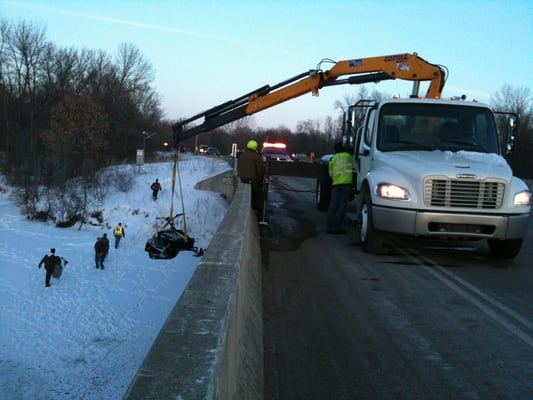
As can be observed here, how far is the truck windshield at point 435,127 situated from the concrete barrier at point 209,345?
4.55 metres

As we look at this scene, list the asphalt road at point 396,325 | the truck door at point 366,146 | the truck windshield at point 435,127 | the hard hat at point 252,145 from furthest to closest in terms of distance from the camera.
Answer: the hard hat at point 252,145 → the truck door at point 366,146 → the truck windshield at point 435,127 → the asphalt road at point 396,325

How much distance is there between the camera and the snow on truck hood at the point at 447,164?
6859 millimetres

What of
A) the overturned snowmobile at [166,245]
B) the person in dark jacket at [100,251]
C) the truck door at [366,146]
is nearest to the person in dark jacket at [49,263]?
the person in dark jacket at [100,251]

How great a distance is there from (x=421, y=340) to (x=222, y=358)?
265 centimetres

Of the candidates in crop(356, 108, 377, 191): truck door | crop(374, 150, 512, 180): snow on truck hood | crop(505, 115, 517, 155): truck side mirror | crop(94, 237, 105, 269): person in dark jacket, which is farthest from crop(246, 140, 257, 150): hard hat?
crop(94, 237, 105, 269): person in dark jacket

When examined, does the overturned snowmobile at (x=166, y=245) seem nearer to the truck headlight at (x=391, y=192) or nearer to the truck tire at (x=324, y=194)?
the truck tire at (x=324, y=194)

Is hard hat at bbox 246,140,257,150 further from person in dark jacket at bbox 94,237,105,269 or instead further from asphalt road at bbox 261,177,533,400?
person in dark jacket at bbox 94,237,105,269

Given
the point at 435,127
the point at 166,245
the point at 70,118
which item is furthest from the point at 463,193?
the point at 70,118

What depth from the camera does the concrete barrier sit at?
196 centimetres

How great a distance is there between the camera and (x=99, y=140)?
5184 centimetres

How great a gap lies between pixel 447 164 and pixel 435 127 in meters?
1.45

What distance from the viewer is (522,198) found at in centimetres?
704

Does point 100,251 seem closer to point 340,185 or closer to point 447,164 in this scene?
point 340,185

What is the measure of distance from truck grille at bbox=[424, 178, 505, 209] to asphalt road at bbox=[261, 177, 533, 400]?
38.7 inches
